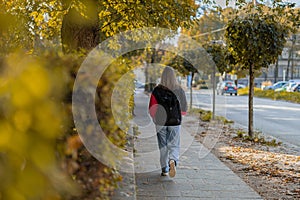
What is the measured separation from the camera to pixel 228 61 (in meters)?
13.9

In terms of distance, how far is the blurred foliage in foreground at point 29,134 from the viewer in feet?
3.48

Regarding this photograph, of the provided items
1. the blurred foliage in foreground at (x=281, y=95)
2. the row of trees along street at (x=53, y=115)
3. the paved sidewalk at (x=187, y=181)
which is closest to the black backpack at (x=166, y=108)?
the paved sidewalk at (x=187, y=181)

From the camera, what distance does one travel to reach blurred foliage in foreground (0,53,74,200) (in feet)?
3.48

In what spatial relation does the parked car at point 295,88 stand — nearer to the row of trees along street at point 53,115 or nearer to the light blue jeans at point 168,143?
the row of trees along street at point 53,115

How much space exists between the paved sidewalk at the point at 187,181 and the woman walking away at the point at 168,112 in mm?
429

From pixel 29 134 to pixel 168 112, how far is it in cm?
640

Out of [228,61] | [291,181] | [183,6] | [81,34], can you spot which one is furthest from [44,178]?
[228,61]

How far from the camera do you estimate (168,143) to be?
7.58 metres

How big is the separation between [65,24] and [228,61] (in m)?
6.61

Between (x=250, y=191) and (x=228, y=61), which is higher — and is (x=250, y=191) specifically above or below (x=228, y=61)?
below

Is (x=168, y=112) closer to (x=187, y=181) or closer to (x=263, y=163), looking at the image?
(x=187, y=181)

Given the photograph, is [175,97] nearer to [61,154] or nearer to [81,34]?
[81,34]

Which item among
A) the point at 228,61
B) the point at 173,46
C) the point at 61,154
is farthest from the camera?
the point at 173,46

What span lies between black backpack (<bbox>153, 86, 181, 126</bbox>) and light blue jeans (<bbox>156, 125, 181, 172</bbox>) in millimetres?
109
